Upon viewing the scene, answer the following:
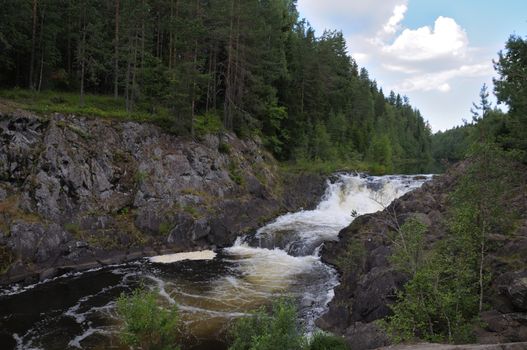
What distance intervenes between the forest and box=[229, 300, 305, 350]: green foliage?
23.4 metres

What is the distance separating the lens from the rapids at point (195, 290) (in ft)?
56.6

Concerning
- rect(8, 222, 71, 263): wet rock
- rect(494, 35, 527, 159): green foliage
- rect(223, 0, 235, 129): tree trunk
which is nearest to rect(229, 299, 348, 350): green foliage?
rect(494, 35, 527, 159): green foliage

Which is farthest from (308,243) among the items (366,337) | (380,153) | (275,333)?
(380,153)

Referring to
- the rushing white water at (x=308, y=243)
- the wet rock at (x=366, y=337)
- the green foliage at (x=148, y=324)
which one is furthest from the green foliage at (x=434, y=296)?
the green foliage at (x=148, y=324)

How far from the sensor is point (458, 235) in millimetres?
13938

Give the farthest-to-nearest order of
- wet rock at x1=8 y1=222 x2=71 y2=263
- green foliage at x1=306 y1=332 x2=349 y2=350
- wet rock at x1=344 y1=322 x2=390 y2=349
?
1. wet rock at x1=8 y1=222 x2=71 y2=263
2. wet rock at x1=344 y1=322 x2=390 y2=349
3. green foliage at x1=306 y1=332 x2=349 y2=350

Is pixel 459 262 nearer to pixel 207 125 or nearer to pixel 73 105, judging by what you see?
pixel 207 125

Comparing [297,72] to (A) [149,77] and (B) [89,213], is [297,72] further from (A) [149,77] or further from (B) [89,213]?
(B) [89,213]

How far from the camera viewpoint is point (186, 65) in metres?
32.4

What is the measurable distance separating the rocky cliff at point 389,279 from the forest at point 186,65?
18.1 metres

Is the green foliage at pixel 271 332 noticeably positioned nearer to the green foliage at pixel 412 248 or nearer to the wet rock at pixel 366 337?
the wet rock at pixel 366 337

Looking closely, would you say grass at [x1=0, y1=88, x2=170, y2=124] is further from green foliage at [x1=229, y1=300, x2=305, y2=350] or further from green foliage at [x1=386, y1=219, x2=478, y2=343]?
green foliage at [x1=386, y1=219, x2=478, y2=343]

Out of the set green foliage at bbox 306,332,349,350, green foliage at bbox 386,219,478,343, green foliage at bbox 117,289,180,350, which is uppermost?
green foliage at bbox 386,219,478,343

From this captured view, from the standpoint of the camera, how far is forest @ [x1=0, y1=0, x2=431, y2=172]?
35.7 m
